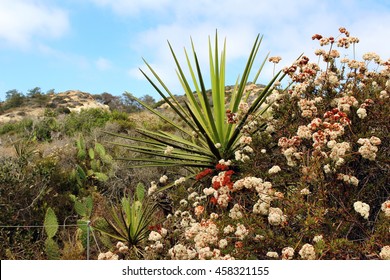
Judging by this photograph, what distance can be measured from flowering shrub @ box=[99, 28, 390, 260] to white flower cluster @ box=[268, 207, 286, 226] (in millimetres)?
13

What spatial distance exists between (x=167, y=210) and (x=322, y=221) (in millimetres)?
4377

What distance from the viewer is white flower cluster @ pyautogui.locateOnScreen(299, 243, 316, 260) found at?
14.3 ft

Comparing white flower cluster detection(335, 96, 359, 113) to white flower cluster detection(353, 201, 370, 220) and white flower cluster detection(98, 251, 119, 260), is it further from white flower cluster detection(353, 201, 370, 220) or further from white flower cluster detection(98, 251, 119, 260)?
white flower cluster detection(98, 251, 119, 260)

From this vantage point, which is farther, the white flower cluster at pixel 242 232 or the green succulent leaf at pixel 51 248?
the green succulent leaf at pixel 51 248

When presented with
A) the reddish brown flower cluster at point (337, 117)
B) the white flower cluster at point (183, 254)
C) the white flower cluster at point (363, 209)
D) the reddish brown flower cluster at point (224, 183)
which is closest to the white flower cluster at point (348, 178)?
the white flower cluster at point (363, 209)

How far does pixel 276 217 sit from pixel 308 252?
42 cm

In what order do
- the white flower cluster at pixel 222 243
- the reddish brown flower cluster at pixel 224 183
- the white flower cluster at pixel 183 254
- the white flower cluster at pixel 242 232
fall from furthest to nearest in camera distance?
the white flower cluster at pixel 183 254 < the reddish brown flower cluster at pixel 224 183 < the white flower cluster at pixel 222 243 < the white flower cluster at pixel 242 232

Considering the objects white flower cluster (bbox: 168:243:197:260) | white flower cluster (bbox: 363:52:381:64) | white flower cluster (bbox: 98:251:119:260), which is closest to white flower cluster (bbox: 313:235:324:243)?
white flower cluster (bbox: 168:243:197:260)

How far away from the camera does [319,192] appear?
4930mm

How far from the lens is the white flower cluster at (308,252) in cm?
437

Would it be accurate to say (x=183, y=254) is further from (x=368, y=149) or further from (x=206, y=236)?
(x=368, y=149)

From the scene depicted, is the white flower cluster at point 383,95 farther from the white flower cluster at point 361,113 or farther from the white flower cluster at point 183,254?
the white flower cluster at point 183,254

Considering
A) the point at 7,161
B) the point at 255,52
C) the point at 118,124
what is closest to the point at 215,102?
the point at 255,52

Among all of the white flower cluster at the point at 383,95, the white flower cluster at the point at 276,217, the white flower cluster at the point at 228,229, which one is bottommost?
the white flower cluster at the point at 228,229
